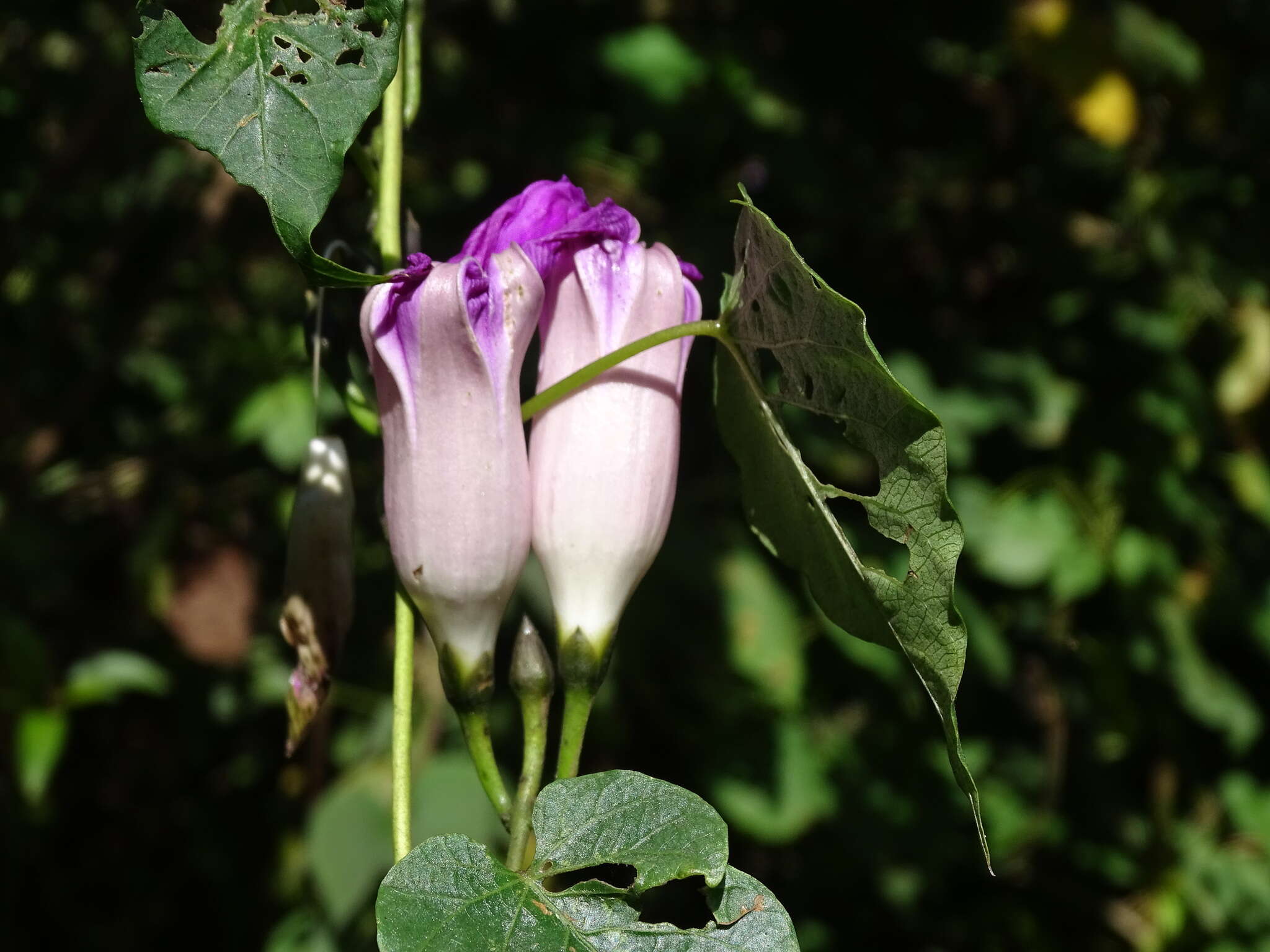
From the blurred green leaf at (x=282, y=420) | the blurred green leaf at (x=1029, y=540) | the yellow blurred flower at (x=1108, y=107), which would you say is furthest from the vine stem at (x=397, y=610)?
the yellow blurred flower at (x=1108, y=107)

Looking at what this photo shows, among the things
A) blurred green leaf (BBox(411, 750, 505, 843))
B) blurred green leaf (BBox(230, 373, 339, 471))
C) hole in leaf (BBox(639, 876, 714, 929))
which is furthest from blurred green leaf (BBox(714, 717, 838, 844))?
blurred green leaf (BBox(230, 373, 339, 471))

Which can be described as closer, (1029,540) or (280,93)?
(280,93)

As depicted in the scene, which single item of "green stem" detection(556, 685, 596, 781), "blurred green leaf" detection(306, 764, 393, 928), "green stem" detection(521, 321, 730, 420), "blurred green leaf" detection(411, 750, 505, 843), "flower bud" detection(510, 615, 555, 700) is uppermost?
"green stem" detection(521, 321, 730, 420)

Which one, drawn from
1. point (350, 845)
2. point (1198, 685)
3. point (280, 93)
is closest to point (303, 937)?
point (350, 845)

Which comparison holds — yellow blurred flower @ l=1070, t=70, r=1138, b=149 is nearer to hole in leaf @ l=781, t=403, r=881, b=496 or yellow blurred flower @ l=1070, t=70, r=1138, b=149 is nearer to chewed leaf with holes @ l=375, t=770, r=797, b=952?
hole in leaf @ l=781, t=403, r=881, b=496

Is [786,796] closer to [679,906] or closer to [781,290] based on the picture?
[679,906]

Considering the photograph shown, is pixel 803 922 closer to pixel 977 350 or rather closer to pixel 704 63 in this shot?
pixel 977 350

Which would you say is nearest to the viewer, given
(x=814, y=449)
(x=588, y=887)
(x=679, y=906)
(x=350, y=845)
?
(x=588, y=887)
